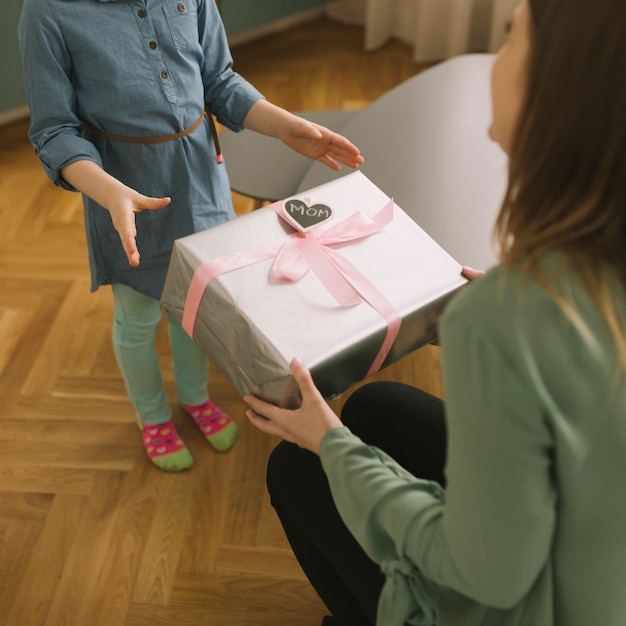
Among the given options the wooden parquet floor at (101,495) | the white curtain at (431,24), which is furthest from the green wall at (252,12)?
the wooden parquet floor at (101,495)

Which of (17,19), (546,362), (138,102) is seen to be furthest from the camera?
(17,19)

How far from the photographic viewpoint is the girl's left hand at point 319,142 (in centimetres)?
117

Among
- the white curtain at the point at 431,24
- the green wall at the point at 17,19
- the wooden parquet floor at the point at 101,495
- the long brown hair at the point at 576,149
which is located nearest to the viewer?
the long brown hair at the point at 576,149

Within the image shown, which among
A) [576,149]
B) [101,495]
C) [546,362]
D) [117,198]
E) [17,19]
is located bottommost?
[101,495]

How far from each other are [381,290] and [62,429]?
0.95 metres

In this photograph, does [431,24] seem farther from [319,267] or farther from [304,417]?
[304,417]

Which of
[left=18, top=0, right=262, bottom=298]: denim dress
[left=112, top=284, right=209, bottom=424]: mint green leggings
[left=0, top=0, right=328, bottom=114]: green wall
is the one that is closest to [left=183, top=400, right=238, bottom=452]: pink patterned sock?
[left=112, top=284, right=209, bottom=424]: mint green leggings

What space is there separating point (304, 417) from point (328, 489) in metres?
0.14

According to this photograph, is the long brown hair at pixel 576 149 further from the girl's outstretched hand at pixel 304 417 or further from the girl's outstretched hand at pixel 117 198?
the girl's outstretched hand at pixel 117 198

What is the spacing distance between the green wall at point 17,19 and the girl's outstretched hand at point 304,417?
6.10 ft

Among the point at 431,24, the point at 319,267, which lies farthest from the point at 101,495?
the point at 431,24

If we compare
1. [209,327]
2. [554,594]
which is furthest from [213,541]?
[554,594]

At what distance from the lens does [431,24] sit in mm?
2889

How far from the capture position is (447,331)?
1.87ft
